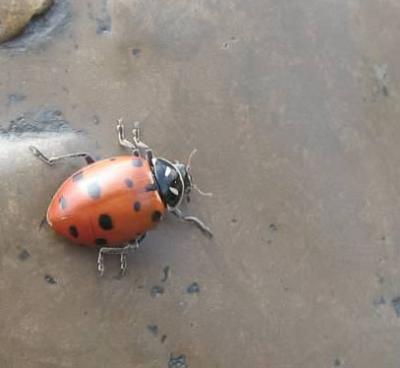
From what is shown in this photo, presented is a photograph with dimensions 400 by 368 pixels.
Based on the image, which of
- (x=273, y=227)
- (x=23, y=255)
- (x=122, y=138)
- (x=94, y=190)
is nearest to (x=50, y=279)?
(x=23, y=255)

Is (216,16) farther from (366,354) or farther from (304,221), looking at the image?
(366,354)

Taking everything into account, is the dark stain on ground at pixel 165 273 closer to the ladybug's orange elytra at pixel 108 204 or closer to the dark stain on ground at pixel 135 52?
the ladybug's orange elytra at pixel 108 204

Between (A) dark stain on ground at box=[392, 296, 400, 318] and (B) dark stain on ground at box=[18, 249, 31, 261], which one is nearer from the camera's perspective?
(B) dark stain on ground at box=[18, 249, 31, 261]

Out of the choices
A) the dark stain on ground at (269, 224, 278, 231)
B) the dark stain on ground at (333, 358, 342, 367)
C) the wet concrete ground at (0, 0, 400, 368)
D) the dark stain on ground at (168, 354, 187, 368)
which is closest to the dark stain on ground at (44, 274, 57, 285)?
the wet concrete ground at (0, 0, 400, 368)

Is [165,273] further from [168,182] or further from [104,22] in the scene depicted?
[104,22]

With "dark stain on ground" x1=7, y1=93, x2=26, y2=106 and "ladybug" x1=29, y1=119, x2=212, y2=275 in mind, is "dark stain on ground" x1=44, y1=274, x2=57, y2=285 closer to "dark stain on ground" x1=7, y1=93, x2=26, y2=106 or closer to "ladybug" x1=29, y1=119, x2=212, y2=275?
"ladybug" x1=29, y1=119, x2=212, y2=275

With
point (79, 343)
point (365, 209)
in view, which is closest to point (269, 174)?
point (365, 209)
